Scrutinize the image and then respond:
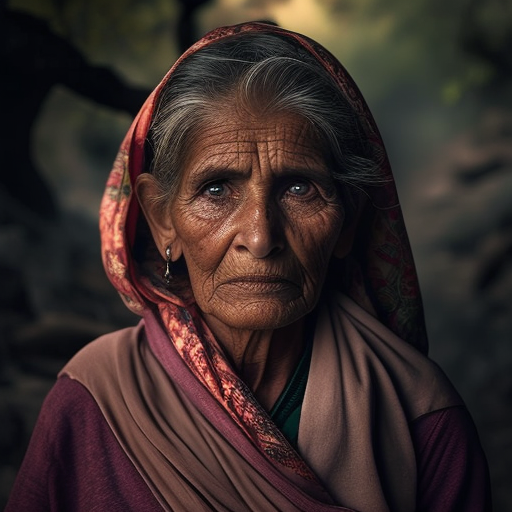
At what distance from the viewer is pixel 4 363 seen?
3.68m

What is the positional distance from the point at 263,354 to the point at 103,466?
434 millimetres

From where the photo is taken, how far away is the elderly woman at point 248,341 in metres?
1.59

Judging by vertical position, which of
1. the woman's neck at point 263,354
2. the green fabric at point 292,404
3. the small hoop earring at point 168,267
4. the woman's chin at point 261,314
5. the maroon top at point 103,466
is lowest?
the maroon top at point 103,466

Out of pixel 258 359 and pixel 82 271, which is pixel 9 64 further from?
pixel 258 359

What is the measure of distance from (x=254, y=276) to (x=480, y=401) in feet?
10.2

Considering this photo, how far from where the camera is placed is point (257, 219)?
5.10 ft

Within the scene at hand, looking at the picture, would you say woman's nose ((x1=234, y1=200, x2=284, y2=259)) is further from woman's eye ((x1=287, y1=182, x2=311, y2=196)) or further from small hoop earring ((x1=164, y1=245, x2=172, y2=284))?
small hoop earring ((x1=164, y1=245, x2=172, y2=284))

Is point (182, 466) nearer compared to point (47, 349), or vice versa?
point (182, 466)

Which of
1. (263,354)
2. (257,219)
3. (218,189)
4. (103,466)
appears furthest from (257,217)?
(103,466)

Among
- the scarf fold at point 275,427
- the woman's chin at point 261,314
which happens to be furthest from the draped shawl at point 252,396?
the woman's chin at point 261,314

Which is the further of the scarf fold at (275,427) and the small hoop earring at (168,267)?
the small hoop earring at (168,267)

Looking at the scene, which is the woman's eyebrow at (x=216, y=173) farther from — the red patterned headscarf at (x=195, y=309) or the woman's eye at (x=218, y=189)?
the red patterned headscarf at (x=195, y=309)

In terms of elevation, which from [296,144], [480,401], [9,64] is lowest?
[480,401]

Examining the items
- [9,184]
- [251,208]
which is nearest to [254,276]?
[251,208]
